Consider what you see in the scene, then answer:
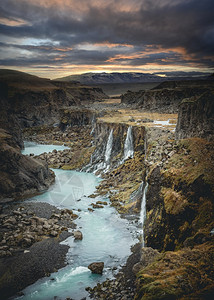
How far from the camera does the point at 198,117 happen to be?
19.1 m

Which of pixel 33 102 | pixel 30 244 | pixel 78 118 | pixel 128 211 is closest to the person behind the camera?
pixel 30 244

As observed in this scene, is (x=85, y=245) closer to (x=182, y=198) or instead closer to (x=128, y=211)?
(x=128, y=211)

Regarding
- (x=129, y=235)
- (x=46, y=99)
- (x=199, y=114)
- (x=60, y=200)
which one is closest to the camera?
(x=199, y=114)

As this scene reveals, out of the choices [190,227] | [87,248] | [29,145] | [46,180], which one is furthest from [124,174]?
[29,145]

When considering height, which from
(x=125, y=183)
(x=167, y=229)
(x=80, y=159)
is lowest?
(x=80, y=159)

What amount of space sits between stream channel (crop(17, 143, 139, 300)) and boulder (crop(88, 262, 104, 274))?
299 millimetres

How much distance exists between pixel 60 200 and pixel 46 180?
20.1ft

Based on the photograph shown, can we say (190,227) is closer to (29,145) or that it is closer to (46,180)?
(46,180)

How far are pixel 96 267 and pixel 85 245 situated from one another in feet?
13.1

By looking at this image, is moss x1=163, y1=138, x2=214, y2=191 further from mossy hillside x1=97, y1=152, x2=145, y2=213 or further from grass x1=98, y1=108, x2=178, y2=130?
grass x1=98, y1=108, x2=178, y2=130

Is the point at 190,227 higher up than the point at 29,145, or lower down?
higher up

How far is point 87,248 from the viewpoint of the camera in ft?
66.2

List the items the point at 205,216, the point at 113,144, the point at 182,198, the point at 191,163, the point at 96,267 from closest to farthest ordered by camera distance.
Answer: the point at 205,216, the point at 182,198, the point at 191,163, the point at 96,267, the point at 113,144

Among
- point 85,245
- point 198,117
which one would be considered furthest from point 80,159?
point 198,117
